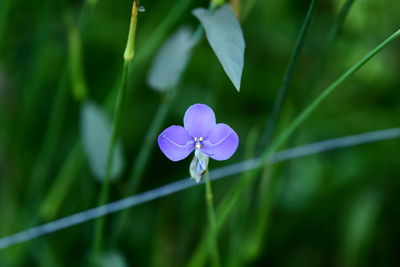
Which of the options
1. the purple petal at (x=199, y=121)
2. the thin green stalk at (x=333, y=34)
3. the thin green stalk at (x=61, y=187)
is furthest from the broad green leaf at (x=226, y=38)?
the thin green stalk at (x=61, y=187)

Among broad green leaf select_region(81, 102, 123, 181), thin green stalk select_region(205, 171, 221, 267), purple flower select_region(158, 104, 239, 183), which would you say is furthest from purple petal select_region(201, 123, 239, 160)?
broad green leaf select_region(81, 102, 123, 181)

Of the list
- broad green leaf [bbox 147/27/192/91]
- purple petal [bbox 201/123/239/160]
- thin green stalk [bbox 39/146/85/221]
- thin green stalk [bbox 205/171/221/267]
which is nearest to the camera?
purple petal [bbox 201/123/239/160]

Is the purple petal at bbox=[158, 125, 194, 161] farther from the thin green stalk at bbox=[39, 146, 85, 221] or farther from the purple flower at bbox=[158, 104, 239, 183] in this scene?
the thin green stalk at bbox=[39, 146, 85, 221]

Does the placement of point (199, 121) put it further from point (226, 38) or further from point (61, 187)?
point (61, 187)

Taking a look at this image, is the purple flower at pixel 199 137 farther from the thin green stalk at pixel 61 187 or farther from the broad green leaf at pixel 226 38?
the thin green stalk at pixel 61 187

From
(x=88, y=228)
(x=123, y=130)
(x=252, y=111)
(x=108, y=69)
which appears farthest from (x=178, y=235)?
(x=108, y=69)

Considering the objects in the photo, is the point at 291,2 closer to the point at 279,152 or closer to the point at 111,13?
the point at 111,13
